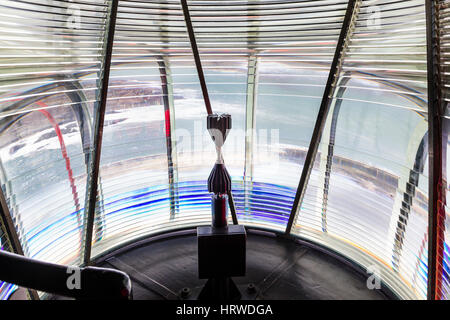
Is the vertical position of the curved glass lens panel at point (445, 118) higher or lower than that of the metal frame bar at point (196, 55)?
lower

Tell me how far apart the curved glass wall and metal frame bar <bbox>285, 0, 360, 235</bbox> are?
56mm

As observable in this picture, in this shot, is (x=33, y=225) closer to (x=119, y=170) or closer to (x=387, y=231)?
(x=119, y=170)

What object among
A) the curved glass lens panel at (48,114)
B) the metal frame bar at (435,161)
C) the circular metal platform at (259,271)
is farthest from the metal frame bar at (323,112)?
the curved glass lens panel at (48,114)

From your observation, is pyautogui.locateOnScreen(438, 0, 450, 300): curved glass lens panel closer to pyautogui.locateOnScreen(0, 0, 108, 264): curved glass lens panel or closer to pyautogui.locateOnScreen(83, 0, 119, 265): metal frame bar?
pyautogui.locateOnScreen(83, 0, 119, 265): metal frame bar

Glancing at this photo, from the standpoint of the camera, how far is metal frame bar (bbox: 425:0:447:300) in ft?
8.79

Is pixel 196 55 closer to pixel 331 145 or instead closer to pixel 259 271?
pixel 331 145

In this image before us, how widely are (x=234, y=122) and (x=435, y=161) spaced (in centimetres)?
254

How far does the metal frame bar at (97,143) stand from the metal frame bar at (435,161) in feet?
9.69

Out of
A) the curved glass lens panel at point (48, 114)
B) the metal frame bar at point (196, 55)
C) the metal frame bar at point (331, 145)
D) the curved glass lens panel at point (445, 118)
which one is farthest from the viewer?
the metal frame bar at point (331, 145)

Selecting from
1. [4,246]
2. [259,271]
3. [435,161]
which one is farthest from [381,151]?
[4,246]

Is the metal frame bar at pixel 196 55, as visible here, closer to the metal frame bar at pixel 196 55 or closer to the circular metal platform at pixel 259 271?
the metal frame bar at pixel 196 55

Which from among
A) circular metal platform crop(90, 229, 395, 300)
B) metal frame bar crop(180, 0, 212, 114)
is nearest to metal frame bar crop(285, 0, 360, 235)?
circular metal platform crop(90, 229, 395, 300)

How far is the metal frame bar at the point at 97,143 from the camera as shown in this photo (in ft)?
11.6

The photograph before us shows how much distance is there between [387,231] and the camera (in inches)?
148
